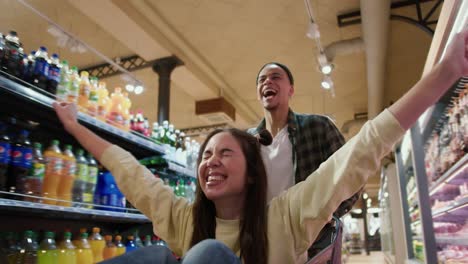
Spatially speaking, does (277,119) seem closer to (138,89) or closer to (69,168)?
(69,168)

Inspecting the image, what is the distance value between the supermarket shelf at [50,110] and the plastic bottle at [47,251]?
768mm

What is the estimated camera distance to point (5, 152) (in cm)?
211

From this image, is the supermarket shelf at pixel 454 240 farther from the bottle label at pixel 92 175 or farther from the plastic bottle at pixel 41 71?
the plastic bottle at pixel 41 71

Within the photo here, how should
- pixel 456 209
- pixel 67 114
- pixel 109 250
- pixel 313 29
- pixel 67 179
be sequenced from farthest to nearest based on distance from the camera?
pixel 313 29
pixel 456 209
pixel 109 250
pixel 67 179
pixel 67 114

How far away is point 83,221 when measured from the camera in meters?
3.12

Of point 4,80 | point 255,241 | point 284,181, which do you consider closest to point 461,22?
point 284,181

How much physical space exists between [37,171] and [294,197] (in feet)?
5.45

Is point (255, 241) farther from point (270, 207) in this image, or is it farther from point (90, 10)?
point (90, 10)

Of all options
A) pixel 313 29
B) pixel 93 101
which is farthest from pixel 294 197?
pixel 313 29

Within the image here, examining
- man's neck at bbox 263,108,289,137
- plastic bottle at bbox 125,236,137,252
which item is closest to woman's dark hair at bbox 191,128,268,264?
man's neck at bbox 263,108,289,137

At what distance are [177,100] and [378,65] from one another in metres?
4.26

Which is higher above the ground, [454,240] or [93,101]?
[93,101]

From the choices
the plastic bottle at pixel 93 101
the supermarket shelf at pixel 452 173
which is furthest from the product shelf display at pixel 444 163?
the plastic bottle at pixel 93 101

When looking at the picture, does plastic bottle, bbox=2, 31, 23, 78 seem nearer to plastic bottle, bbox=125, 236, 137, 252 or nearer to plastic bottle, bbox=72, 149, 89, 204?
plastic bottle, bbox=72, 149, 89, 204
